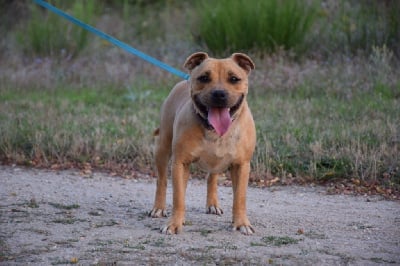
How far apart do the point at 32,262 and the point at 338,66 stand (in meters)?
8.31

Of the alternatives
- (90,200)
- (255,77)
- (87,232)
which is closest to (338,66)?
(255,77)

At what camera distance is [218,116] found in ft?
18.9

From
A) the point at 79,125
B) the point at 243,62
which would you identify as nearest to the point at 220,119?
the point at 243,62

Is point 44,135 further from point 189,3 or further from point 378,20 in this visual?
point 189,3

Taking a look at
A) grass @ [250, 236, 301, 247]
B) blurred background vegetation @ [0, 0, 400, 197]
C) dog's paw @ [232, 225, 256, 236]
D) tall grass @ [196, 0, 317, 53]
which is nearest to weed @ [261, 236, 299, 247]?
grass @ [250, 236, 301, 247]

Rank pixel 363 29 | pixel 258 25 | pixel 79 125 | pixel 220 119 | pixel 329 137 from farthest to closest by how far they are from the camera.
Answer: pixel 363 29 → pixel 258 25 → pixel 79 125 → pixel 329 137 → pixel 220 119

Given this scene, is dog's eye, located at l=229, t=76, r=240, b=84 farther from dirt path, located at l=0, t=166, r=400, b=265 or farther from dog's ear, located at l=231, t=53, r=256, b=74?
dirt path, located at l=0, t=166, r=400, b=265

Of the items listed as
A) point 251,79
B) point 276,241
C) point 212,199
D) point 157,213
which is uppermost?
point 251,79

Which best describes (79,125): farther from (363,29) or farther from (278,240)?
(363,29)

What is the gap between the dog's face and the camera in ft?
18.7

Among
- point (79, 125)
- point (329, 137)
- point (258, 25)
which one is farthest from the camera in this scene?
point (258, 25)

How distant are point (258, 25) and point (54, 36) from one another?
4.00m

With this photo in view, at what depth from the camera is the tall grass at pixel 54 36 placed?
46.2 feet

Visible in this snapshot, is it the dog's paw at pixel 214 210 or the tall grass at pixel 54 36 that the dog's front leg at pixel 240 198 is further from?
the tall grass at pixel 54 36
